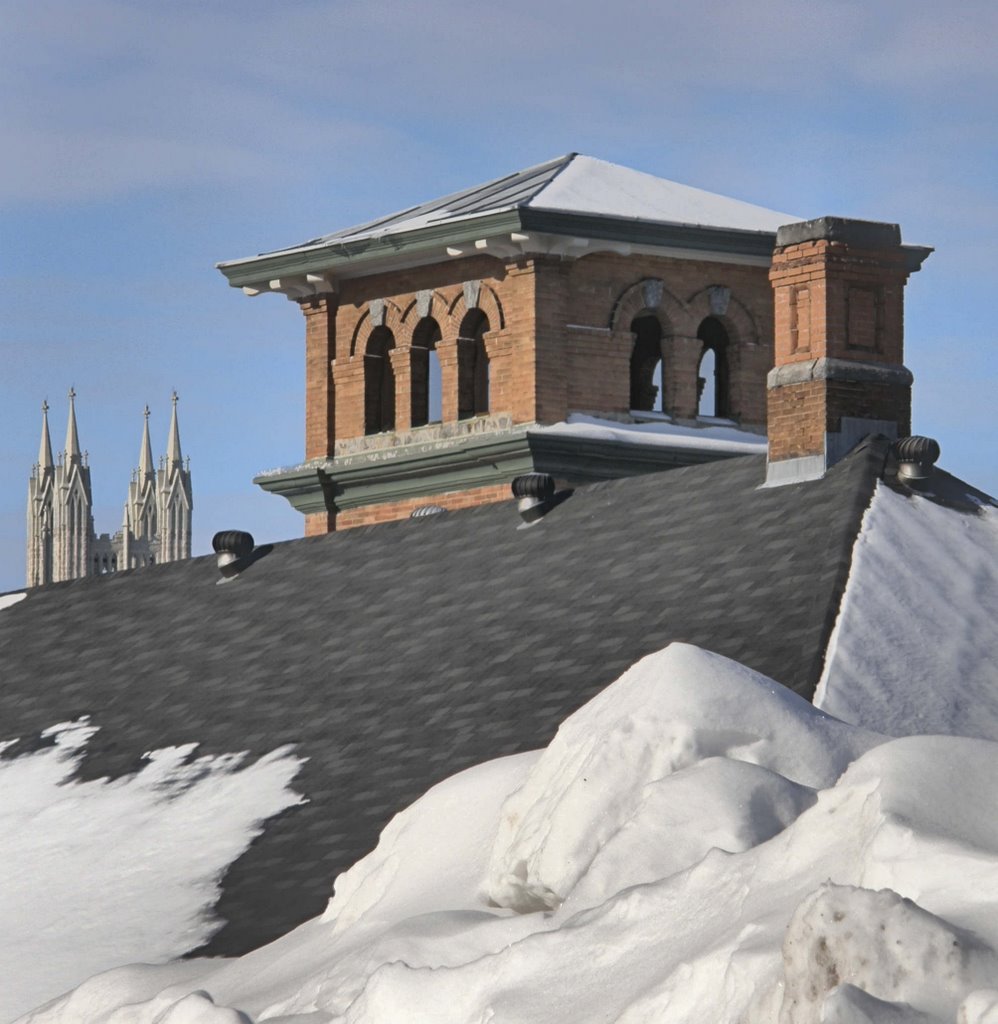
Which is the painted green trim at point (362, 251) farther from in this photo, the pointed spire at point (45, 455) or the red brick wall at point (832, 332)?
the pointed spire at point (45, 455)

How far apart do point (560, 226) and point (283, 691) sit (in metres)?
14.4

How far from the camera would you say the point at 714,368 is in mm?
36844

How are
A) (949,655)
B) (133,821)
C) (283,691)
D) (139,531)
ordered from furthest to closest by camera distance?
1. (139,531)
2. (283,691)
3. (133,821)
4. (949,655)

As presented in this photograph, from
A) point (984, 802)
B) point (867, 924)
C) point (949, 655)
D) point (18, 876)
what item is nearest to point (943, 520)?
point (949, 655)

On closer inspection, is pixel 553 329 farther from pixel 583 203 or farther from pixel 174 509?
pixel 174 509

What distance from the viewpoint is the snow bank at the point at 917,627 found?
675 inches

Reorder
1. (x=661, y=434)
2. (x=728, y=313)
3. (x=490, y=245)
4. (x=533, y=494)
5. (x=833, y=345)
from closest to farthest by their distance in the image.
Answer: (x=833, y=345) < (x=533, y=494) < (x=661, y=434) < (x=490, y=245) < (x=728, y=313)

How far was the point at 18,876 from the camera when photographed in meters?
19.2

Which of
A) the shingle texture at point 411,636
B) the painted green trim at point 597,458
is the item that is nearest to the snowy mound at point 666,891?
the shingle texture at point 411,636

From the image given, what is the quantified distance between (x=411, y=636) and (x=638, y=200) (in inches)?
622

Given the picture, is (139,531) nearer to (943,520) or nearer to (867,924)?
(943,520)

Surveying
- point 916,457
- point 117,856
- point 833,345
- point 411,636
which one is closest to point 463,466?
point 411,636

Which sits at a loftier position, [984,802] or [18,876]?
[984,802]

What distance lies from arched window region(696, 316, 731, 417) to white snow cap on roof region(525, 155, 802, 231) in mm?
1475
